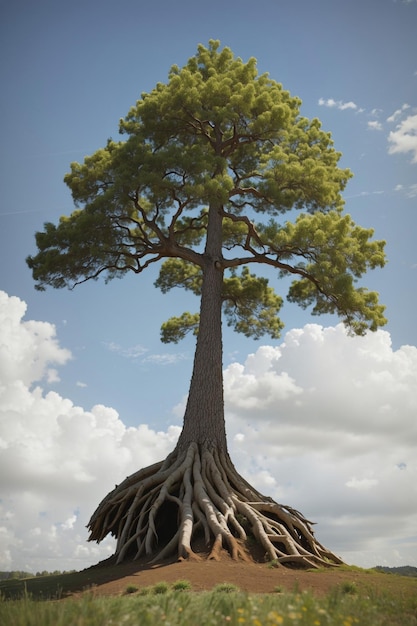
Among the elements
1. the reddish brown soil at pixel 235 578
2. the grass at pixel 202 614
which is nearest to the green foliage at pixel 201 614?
the grass at pixel 202 614

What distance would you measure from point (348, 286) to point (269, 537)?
20.5 ft

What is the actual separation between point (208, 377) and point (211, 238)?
4218 millimetres

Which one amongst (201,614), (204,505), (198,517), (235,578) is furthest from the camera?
(204,505)

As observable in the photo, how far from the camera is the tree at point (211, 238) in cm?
1166

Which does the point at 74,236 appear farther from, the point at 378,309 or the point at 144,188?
the point at 378,309

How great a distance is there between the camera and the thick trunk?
12867 mm

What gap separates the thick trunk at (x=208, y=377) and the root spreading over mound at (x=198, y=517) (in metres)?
0.38

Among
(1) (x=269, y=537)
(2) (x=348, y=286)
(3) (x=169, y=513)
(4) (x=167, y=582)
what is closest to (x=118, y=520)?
(3) (x=169, y=513)

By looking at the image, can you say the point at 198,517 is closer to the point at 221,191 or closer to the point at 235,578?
the point at 235,578

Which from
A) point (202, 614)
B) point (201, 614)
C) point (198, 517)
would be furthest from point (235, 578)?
point (201, 614)

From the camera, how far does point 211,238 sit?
49.5 ft

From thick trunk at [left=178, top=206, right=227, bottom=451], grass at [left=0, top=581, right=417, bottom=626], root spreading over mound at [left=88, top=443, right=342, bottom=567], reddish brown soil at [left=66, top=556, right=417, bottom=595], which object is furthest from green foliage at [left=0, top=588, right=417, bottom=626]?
thick trunk at [left=178, top=206, right=227, bottom=451]

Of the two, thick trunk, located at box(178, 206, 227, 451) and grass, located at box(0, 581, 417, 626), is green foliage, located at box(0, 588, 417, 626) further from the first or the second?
thick trunk, located at box(178, 206, 227, 451)

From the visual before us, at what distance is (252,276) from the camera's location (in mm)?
17859
